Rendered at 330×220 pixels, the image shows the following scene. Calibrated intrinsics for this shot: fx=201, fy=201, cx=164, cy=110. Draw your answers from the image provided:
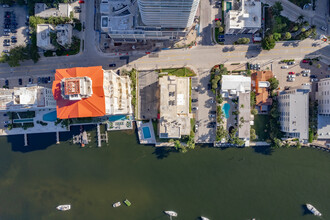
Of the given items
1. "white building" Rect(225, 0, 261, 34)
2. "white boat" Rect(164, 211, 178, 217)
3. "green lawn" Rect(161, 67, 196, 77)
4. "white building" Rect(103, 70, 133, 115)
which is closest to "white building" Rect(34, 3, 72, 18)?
"white building" Rect(103, 70, 133, 115)

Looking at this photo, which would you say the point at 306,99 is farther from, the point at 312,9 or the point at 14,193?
the point at 14,193

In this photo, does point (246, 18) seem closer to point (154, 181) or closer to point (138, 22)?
point (138, 22)

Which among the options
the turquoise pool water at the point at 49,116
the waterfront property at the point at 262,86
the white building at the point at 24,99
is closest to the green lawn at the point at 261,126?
the waterfront property at the point at 262,86

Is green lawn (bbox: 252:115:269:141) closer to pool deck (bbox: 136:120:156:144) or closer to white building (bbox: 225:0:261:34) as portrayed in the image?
white building (bbox: 225:0:261:34)

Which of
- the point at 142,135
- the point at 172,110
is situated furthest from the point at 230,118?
the point at 142,135

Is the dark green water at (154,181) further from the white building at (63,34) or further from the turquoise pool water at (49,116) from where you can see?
the white building at (63,34)

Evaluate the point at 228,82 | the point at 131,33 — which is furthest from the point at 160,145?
the point at 131,33
